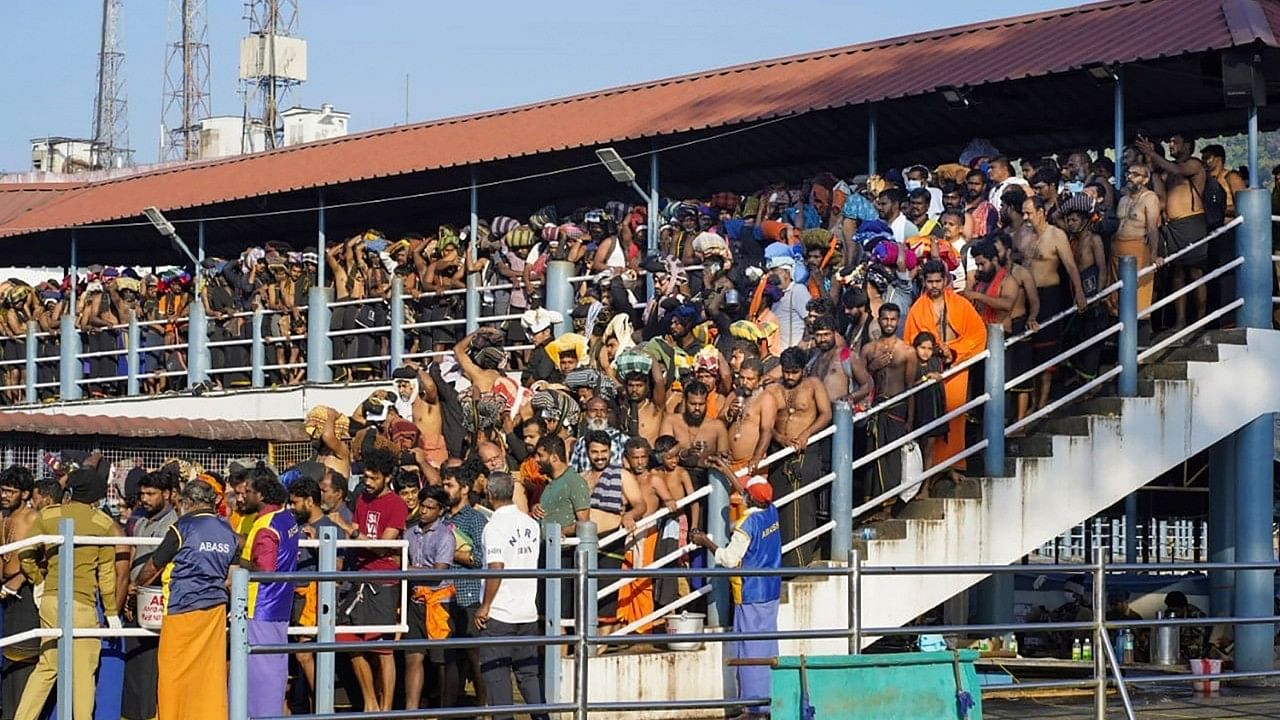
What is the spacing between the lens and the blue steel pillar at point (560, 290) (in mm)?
20170

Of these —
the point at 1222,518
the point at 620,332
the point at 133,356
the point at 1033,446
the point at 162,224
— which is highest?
the point at 162,224

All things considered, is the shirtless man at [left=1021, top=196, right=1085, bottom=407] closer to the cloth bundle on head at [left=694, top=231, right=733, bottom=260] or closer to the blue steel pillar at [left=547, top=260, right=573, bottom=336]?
the cloth bundle on head at [left=694, top=231, right=733, bottom=260]

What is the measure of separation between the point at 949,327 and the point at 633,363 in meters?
2.39

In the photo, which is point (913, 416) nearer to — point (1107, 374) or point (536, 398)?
point (1107, 374)

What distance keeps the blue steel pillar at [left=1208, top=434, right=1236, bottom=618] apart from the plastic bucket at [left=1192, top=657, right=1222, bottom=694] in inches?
22.7

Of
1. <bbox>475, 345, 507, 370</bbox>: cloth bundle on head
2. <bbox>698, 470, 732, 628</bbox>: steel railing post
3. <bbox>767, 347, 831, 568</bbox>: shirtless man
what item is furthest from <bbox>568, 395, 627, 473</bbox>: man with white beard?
<bbox>475, 345, 507, 370</bbox>: cloth bundle on head

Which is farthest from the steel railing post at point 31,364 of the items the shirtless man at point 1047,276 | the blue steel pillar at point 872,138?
the shirtless man at point 1047,276

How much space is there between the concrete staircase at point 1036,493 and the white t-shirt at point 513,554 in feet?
1.89

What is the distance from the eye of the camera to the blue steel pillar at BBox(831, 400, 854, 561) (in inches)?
532

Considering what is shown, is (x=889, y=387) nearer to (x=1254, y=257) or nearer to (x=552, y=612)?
(x=1254, y=257)

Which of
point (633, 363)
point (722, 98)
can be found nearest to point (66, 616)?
point (633, 363)

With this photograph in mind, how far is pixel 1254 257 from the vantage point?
1531 centimetres

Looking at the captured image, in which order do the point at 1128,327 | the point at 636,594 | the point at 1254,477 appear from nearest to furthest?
the point at 636,594, the point at 1128,327, the point at 1254,477

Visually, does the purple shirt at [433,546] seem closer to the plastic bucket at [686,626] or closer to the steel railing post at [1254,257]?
the plastic bucket at [686,626]
